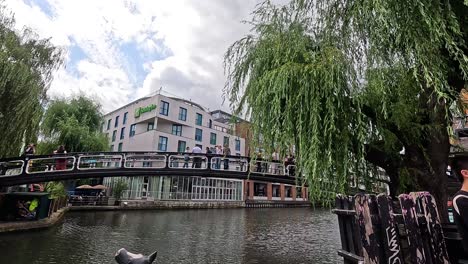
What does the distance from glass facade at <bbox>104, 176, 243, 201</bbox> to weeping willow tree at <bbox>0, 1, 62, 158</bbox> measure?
18093 millimetres

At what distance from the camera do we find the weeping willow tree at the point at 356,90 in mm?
4559

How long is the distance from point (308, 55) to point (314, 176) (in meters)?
2.23

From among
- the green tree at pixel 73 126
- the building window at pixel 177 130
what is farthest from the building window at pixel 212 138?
the green tree at pixel 73 126

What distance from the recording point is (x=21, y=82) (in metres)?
11.1

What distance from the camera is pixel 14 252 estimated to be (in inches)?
337

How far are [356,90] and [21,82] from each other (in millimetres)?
11657

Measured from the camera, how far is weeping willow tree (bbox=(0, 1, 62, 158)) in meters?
10.9

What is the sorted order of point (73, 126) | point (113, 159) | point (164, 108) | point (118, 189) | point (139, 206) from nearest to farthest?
point (113, 159) < point (73, 126) < point (139, 206) < point (118, 189) < point (164, 108)

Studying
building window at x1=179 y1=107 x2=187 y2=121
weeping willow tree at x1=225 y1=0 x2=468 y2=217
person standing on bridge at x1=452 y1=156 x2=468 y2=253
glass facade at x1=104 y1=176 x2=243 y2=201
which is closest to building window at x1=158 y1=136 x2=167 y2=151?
building window at x1=179 y1=107 x2=187 y2=121

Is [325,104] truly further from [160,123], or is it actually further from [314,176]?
[160,123]

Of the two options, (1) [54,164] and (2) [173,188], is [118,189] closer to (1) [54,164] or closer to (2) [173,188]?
(2) [173,188]

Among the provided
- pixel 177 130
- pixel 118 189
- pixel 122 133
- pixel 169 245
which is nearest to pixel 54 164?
pixel 169 245

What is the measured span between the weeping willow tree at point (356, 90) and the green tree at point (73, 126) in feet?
72.2

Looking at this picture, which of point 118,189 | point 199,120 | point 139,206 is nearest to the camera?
point 139,206
